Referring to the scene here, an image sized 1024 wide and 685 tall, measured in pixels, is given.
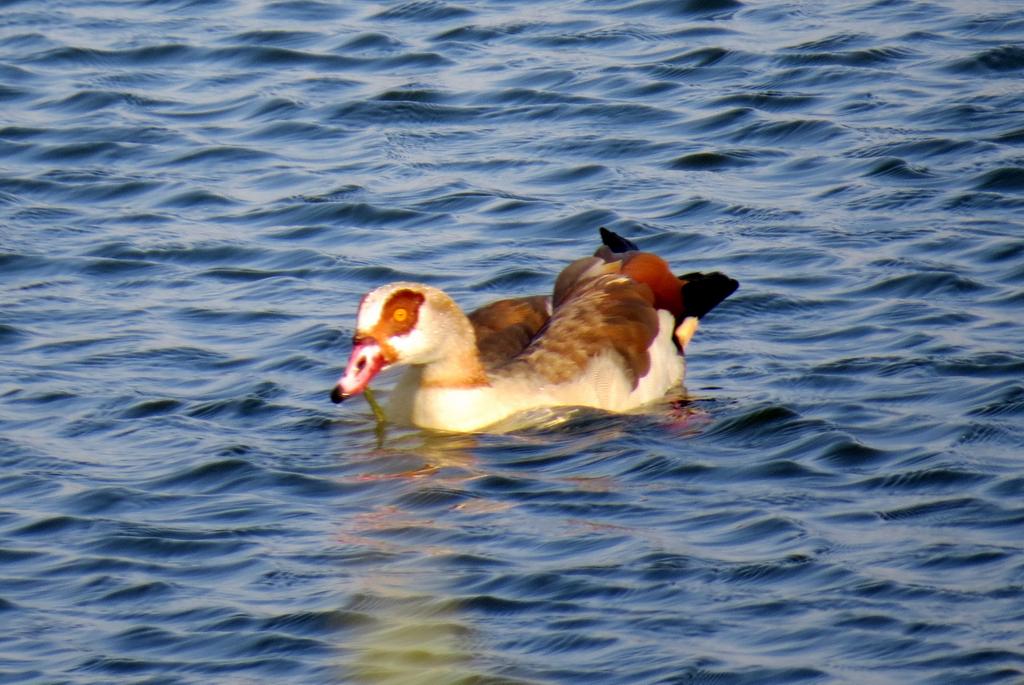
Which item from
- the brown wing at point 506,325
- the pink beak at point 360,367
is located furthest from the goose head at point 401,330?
the brown wing at point 506,325

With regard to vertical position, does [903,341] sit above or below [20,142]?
below

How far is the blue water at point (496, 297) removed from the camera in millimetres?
8055

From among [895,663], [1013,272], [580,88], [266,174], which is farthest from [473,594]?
[580,88]

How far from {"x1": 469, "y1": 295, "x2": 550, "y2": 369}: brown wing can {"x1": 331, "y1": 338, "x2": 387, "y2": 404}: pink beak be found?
3.11ft

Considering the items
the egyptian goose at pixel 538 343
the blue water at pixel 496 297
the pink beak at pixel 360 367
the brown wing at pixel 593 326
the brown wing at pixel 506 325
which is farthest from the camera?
the brown wing at pixel 506 325

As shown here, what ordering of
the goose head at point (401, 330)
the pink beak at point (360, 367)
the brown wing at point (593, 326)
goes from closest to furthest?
1. the pink beak at point (360, 367)
2. the goose head at point (401, 330)
3. the brown wing at point (593, 326)

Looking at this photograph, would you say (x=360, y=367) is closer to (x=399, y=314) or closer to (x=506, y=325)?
(x=399, y=314)

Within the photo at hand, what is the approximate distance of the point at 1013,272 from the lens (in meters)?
12.1

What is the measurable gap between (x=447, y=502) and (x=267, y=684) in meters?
2.25

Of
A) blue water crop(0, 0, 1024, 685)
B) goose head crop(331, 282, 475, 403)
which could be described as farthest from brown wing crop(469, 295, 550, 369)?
blue water crop(0, 0, 1024, 685)

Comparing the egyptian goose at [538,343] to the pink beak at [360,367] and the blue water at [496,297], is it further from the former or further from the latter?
the blue water at [496,297]

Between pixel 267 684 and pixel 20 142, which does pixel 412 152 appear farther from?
pixel 267 684

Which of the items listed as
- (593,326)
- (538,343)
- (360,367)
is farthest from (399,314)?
(593,326)

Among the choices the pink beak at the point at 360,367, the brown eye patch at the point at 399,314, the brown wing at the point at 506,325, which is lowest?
the brown wing at the point at 506,325
